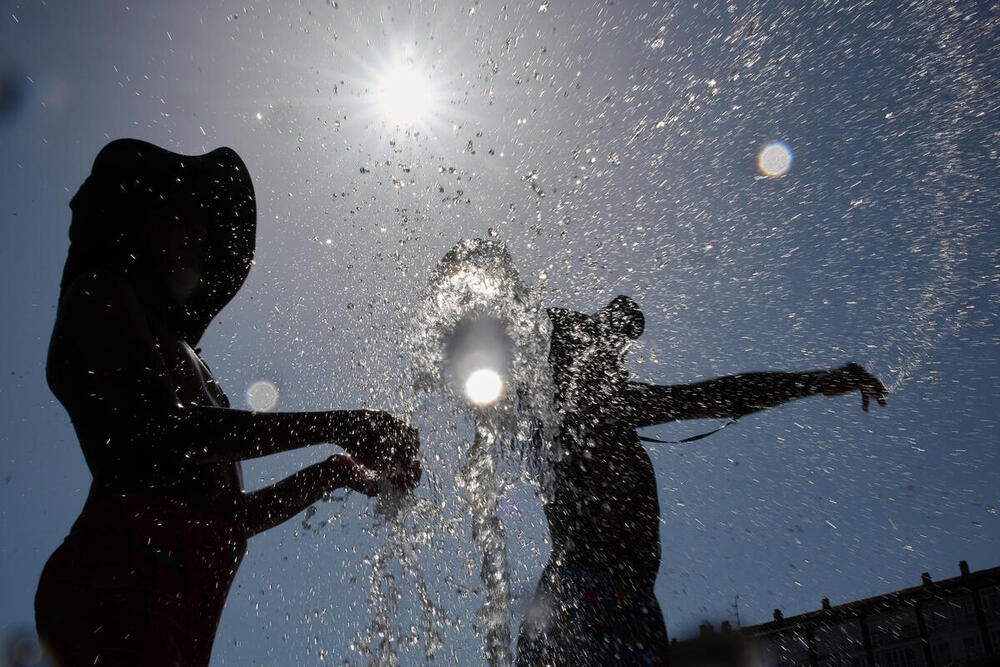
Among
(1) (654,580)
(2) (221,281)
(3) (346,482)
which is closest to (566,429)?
(1) (654,580)

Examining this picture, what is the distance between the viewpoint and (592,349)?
2916 mm

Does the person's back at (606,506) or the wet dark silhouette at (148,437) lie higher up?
the person's back at (606,506)

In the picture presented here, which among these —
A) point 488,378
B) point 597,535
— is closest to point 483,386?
point 488,378

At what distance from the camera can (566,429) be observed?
2.72 m

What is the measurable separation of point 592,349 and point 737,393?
707mm

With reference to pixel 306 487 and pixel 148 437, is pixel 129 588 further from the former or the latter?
pixel 306 487

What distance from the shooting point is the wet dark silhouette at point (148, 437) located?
0.98 metres

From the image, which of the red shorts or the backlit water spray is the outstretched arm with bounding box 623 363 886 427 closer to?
the backlit water spray

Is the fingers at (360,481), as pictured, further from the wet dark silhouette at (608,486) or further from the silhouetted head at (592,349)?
the silhouetted head at (592,349)

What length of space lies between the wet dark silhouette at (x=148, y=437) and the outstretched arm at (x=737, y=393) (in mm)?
1466

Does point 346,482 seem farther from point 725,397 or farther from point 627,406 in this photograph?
point 725,397

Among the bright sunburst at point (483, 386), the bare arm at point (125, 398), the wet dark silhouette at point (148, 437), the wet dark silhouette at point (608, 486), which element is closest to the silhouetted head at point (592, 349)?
the wet dark silhouette at point (608, 486)

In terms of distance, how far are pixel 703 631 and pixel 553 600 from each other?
229 cm

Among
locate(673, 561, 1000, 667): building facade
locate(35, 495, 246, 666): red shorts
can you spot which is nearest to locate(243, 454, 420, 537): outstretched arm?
locate(35, 495, 246, 666): red shorts
